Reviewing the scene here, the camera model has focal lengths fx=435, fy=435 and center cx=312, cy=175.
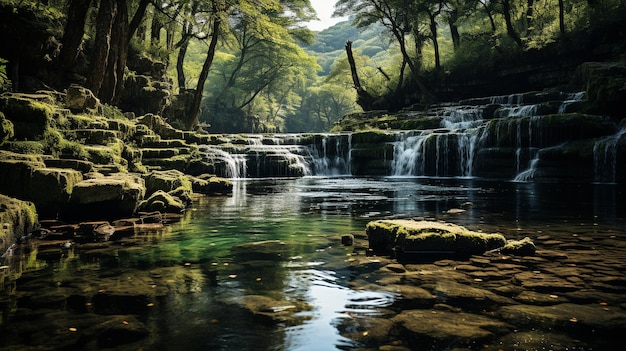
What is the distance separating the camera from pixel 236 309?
11.8 ft

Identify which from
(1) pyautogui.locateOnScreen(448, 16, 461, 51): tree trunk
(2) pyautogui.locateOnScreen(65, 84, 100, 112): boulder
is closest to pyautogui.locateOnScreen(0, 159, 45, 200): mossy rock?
(2) pyautogui.locateOnScreen(65, 84, 100, 112): boulder

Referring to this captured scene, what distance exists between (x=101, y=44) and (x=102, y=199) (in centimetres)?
1290

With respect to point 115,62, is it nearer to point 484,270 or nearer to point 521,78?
point 484,270

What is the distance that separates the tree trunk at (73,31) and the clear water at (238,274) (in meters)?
12.2

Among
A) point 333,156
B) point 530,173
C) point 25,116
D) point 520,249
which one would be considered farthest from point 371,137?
point 520,249

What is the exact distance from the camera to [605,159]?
16875 mm

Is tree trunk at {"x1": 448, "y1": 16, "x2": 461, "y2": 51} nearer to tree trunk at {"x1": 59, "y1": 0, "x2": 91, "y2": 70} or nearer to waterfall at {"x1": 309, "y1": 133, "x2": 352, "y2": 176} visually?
waterfall at {"x1": 309, "y1": 133, "x2": 352, "y2": 176}

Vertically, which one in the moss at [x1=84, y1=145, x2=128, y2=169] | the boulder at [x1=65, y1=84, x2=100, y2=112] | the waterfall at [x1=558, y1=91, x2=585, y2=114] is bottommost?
the moss at [x1=84, y1=145, x2=128, y2=169]

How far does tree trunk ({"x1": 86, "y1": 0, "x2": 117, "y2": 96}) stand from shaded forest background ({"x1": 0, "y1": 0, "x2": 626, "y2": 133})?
0.04 meters

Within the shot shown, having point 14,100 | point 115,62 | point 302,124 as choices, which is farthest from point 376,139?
point 302,124

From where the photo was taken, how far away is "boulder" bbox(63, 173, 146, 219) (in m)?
7.75

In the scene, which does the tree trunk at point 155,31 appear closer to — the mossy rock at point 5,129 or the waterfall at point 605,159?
the mossy rock at point 5,129

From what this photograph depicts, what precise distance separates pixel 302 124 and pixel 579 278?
226 feet

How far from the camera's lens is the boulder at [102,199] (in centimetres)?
775
